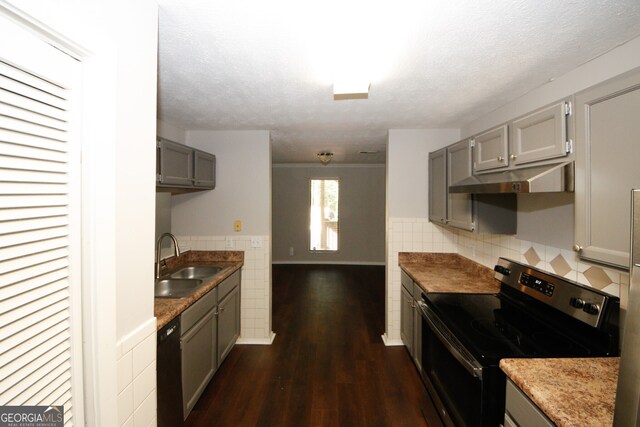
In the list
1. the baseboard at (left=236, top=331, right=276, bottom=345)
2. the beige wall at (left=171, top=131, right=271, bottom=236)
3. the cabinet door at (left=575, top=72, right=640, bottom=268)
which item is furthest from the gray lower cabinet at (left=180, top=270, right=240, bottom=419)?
the cabinet door at (left=575, top=72, right=640, bottom=268)

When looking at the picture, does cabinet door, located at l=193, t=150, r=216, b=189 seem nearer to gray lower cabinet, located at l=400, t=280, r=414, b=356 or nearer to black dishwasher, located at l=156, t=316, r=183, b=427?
black dishwasher, located at l=156, t=316, r=183, b=427

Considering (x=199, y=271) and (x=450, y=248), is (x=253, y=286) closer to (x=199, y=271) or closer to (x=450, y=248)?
(x=199, y=271)

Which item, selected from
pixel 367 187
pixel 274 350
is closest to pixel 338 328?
pixel 274 350

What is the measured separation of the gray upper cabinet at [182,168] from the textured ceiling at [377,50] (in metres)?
0.36

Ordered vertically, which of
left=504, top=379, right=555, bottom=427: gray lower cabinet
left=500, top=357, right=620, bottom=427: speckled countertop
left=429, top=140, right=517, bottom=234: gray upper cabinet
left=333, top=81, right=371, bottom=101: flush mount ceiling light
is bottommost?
left=504, top=379, right=555, bottom=427: gray lower cabinet

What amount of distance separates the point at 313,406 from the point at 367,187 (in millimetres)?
4935

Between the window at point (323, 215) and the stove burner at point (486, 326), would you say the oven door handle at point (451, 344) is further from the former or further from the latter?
the window at point (323, 215)

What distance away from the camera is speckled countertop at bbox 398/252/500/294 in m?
2.15

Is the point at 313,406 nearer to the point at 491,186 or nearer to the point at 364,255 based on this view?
the point at 491,186

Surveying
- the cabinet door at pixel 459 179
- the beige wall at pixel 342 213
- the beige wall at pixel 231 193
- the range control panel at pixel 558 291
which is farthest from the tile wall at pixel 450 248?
the beige wall at pixel 342 213

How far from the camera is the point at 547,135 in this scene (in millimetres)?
1345

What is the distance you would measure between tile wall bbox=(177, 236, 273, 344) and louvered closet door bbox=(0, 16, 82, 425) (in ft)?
7.11

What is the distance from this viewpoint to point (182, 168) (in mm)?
2283

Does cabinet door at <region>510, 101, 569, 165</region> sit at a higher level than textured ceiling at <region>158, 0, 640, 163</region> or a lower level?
lower
